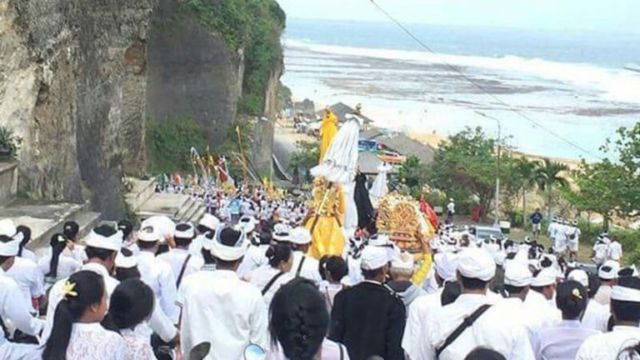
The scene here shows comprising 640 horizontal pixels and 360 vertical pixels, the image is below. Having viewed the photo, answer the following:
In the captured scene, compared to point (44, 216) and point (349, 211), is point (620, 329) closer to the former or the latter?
point (349, 211)

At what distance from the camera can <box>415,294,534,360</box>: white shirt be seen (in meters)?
5.36

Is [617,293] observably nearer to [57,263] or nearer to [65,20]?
[57,263]

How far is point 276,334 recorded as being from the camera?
4516 millimetres

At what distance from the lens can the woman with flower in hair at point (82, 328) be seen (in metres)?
4.71

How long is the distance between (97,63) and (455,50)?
560ft

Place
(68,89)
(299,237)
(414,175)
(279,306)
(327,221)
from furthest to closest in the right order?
(414,175)
(68,89)
(327,221)
(299,237)
(279,306)

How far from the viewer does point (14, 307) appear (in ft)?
20.2

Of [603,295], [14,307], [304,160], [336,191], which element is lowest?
[304,160]

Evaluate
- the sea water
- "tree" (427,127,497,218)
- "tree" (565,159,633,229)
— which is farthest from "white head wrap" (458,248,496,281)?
the sea water

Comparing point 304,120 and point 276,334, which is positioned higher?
point 276,334

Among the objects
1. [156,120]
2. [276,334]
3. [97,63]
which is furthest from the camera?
Result: [156,120]

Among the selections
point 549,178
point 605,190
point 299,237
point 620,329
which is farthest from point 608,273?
point 549,178

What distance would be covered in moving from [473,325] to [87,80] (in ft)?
54.8

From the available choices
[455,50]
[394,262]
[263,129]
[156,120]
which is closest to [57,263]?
[394,262]
